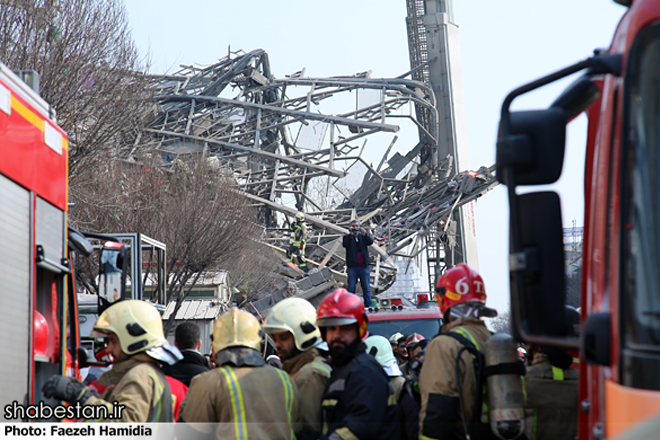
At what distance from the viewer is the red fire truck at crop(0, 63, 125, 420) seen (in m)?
4.32

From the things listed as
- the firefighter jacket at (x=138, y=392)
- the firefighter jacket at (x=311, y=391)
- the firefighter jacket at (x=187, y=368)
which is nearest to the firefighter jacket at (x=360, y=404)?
the firefighter jacket at (x=311, y=391)

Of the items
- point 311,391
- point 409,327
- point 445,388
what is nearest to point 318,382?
point 311,391

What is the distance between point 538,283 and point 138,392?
94.4 inches

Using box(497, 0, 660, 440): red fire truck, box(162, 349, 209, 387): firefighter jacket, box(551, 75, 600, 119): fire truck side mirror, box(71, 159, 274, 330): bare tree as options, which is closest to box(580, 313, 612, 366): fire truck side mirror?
box(497, 0, 660, 440): red fire truck

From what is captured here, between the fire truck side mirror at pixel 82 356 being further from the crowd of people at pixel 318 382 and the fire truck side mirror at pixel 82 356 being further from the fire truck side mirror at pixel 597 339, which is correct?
the fire truck side mirror at pixel 597 339

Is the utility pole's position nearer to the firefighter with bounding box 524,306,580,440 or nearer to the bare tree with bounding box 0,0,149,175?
the bare tree with bounding box 0,0,149,175

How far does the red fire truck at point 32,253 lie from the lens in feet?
14.2

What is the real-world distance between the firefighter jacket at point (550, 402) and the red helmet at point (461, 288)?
602mm

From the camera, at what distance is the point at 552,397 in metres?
4.44

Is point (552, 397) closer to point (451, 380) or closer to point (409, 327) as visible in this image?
point (451, 380)

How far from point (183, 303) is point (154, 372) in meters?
19.9

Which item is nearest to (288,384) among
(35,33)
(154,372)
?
(154,372)

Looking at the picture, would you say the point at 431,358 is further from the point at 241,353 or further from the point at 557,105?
the point at 557,105

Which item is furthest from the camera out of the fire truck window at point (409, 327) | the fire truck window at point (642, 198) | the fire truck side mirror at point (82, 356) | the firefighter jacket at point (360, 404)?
the fire truck window at point (409, 327)
